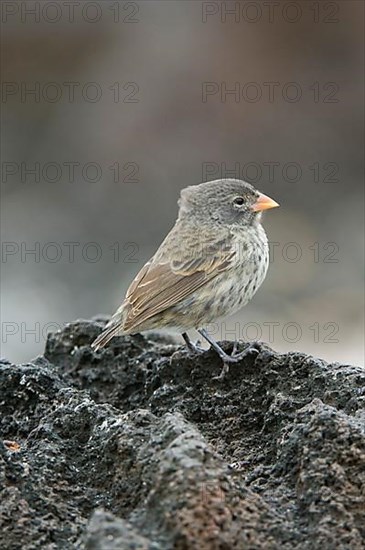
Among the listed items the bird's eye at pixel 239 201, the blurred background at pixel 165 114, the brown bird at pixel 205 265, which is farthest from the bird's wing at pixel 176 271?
the blurred background at pixel 165 114

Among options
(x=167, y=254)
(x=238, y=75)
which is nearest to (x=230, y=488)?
(x=167, y=254)

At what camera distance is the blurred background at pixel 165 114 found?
39.8ft

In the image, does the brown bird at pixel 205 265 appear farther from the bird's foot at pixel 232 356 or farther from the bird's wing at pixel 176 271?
the bird's foot at pixel 232 356

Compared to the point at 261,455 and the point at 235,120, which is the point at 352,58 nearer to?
the point at 235,120

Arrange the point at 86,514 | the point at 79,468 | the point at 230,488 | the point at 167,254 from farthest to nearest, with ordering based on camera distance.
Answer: the point at 167,254 < the point at 79,468 < the point at 86,514 < the point at 230,488

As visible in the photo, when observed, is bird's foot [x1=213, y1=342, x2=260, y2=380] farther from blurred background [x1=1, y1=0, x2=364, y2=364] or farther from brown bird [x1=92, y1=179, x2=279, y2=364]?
blurred background [x1=1, y1=0, x2=364, y2=364]

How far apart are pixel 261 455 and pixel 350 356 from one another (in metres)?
5.26

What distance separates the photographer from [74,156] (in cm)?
1330

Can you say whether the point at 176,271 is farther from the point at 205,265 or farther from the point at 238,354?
the point at 238,354

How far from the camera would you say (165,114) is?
13.1 meters

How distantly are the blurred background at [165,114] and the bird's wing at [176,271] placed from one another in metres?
5.89

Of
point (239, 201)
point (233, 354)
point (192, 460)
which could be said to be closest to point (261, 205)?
point (239, 201)

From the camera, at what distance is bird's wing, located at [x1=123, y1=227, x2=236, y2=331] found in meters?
5.31

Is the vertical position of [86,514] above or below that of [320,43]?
below
